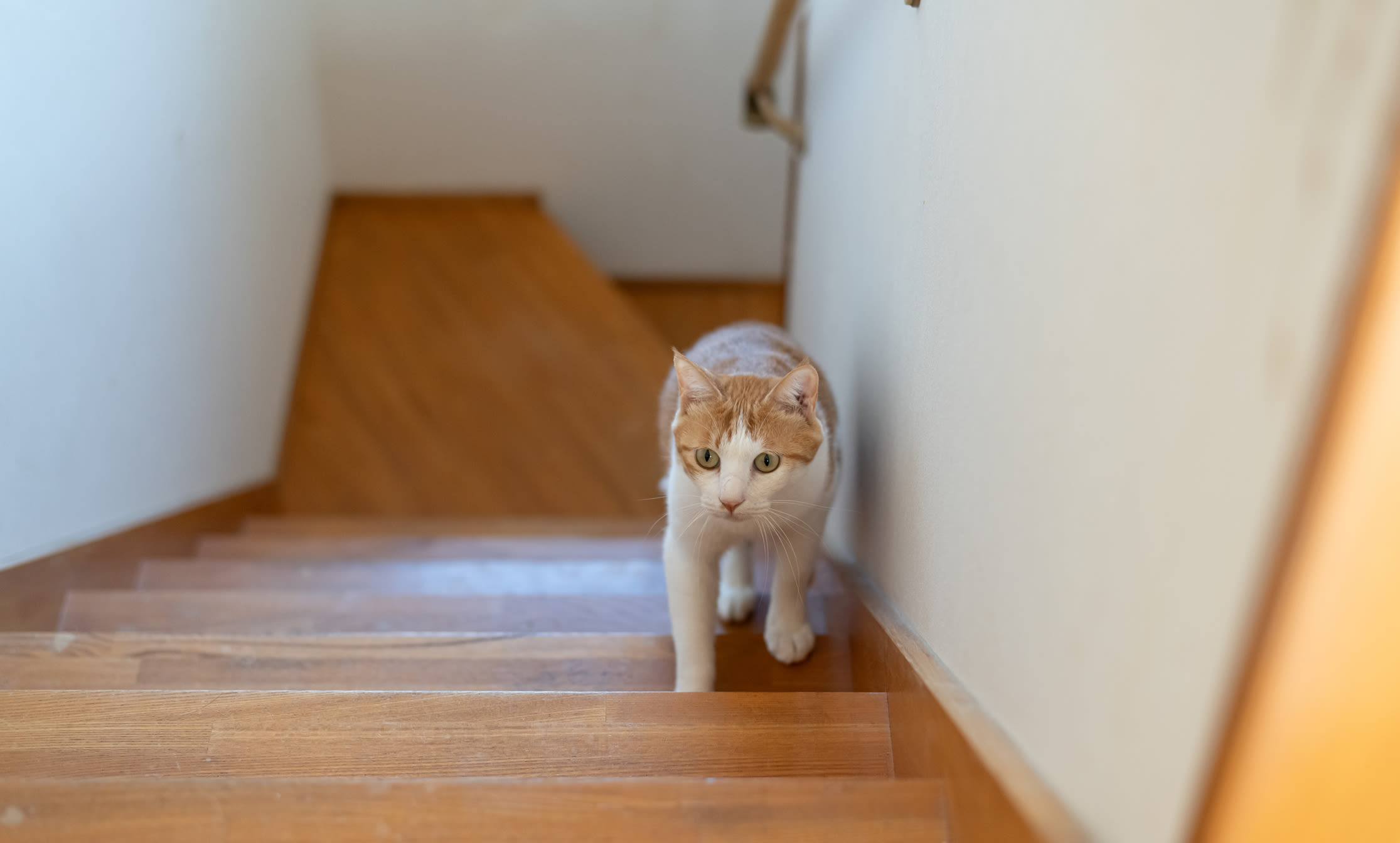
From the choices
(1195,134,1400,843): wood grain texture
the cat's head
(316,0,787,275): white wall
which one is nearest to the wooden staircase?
the cat's head

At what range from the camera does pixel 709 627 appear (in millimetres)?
1462

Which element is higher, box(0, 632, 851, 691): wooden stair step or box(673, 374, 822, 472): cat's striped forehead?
box(673, 374, 822, 472): cat's striped forehead

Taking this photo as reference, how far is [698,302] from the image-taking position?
4184 mm

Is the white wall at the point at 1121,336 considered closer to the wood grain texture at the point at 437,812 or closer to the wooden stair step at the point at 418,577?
the wood grain texture at the point at 437,812

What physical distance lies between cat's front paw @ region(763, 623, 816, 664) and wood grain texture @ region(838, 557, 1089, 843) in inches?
3.9

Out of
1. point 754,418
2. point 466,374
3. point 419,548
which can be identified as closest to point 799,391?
point 754,418

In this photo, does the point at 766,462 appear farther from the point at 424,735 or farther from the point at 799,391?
the point at 424,735

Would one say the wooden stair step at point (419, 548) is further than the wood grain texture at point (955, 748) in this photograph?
Yes

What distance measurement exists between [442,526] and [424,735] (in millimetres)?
1971

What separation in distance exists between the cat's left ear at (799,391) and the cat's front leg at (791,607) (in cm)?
21

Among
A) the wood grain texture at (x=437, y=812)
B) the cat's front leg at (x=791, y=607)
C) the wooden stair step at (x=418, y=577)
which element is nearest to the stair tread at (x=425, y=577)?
the wooden stair step at (x=418, y=577)

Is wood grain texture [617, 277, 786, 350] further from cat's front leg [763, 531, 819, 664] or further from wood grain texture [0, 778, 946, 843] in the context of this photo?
wood grain texture [0, 778, 946, 843]

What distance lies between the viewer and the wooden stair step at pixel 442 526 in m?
2.79

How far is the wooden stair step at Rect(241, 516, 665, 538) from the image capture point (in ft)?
9.14
